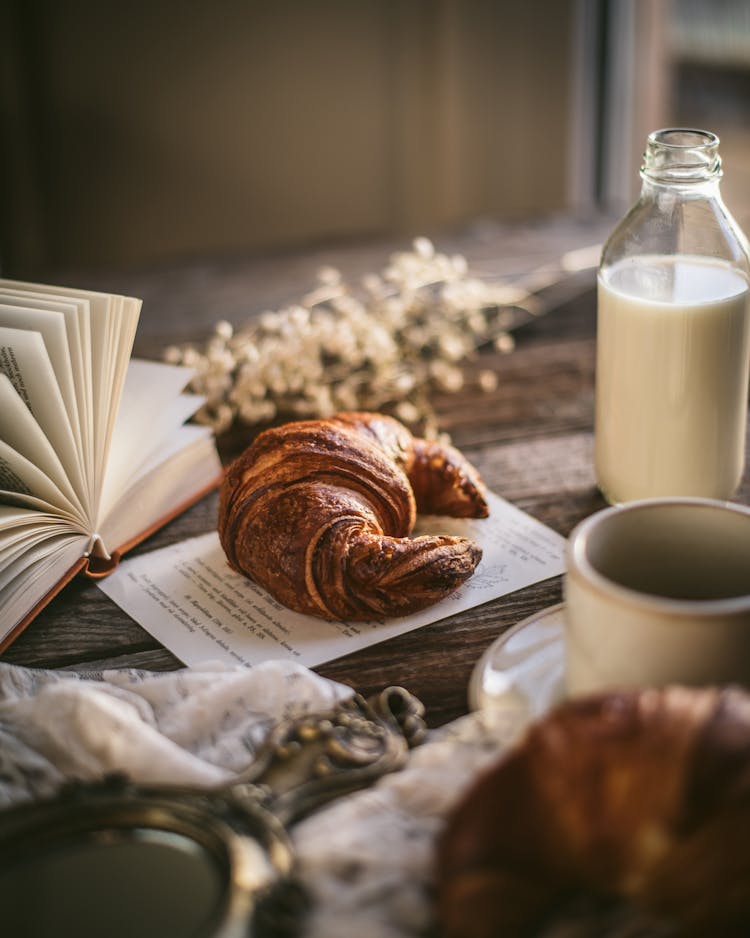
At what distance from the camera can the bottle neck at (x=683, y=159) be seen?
0.88 metres

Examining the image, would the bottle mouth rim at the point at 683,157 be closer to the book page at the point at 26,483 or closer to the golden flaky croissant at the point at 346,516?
the golden flaky croissant at the point at 346,516

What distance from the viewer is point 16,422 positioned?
0.90 m

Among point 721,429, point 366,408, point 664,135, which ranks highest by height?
point 664,135

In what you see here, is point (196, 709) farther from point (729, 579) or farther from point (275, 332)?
point (275, 332)

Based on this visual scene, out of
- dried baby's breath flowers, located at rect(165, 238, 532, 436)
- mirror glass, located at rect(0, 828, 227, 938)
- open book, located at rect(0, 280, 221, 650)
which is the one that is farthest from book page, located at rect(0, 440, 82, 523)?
mirror glass, located at rect(0, 828, 227, 938)

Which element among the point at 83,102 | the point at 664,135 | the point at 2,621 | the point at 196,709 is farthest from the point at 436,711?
the point at 83,102

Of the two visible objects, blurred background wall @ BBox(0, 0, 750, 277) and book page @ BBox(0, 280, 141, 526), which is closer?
book page @ BBox(0, 280, 141, 526)

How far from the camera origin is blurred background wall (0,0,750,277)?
8.34ft

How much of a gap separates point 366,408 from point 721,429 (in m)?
0.47

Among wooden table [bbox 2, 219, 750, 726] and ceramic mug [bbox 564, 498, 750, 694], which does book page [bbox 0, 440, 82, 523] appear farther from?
ceramic mug [bbox 564, 498, 750, 694]

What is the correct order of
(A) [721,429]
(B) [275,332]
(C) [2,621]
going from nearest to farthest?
(C) [2,621] → (A) [721,429] → (B) [275,332]

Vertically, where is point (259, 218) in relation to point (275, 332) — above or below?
below

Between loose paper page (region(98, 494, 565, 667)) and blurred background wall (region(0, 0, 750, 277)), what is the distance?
1.64m

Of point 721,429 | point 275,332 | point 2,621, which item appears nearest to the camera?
point 2,621
